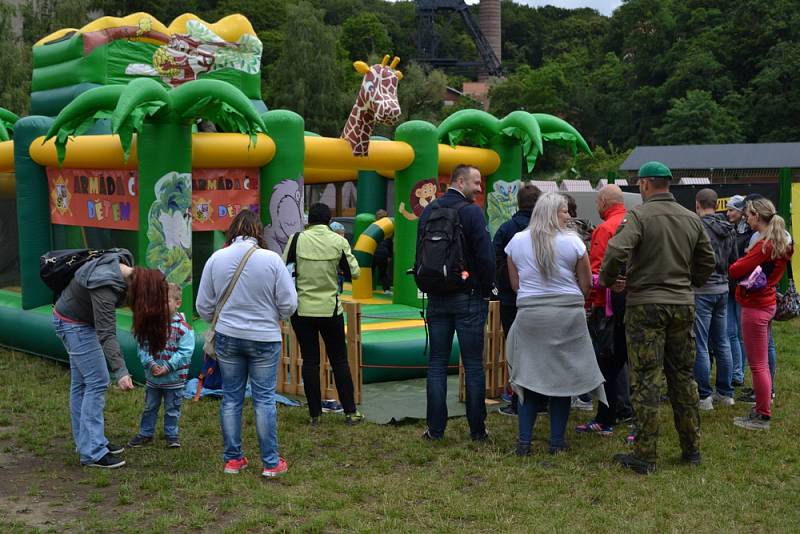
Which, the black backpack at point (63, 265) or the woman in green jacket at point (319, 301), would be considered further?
the woman in green jacket at point (319, 301)

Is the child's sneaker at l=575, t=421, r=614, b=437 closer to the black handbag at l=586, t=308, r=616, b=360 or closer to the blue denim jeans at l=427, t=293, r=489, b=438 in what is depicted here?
the black handbag at l=586, t=308, r=616, b=360

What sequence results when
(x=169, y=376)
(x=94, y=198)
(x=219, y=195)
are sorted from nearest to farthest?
(x=169, y=376) < (x=219, y=195) < (x=94, y=198)

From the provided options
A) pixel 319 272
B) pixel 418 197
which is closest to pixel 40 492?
pixel 319 272

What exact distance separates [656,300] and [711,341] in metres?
2.27

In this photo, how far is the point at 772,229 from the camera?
6.00 metres

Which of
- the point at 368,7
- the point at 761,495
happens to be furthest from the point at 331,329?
the point at 368,7

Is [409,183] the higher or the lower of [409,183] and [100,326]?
the higher

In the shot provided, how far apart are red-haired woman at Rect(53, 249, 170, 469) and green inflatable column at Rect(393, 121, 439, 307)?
192 inches

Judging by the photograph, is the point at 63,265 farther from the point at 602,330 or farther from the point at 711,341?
the point at 711,341

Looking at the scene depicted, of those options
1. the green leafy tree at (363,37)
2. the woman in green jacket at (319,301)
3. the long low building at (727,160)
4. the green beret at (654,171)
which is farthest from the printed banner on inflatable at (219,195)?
the green leafy tree at (363,37)

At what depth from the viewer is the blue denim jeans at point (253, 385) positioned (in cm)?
504

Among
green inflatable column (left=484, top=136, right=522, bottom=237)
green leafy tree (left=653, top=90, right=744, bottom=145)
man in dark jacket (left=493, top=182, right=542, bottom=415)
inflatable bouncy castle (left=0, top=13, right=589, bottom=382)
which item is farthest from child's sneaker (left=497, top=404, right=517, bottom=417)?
green leafy tree (left=653, top=90, right=744, bottom=145)

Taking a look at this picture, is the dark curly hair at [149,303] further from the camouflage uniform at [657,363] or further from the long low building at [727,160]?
the long low building at [727,160]

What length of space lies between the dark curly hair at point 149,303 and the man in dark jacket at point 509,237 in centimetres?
220
